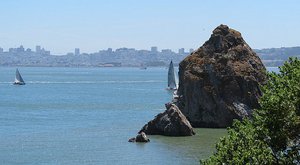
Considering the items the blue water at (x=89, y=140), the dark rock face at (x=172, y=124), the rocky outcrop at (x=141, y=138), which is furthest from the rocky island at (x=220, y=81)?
the rocky outcrop at (x=141, y=138)

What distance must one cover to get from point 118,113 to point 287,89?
7805 cm

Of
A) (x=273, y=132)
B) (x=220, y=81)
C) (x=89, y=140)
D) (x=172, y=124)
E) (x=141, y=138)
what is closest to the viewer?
(x=273, y=132)

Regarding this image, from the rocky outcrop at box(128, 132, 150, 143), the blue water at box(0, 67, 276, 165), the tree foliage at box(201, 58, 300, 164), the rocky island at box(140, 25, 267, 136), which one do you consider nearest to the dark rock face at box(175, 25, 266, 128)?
the rocky island at box(140, 25, 267, 136)

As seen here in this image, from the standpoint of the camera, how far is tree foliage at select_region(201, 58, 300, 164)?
27.7 m

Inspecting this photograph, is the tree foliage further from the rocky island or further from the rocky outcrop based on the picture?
the rocky island

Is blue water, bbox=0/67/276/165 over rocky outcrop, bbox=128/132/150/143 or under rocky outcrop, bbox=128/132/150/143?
under

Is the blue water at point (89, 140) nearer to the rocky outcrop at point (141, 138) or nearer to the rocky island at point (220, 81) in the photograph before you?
the rocky outcrop at point (141, 138)

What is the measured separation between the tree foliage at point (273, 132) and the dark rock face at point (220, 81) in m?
50.0

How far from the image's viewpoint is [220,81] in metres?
83.1

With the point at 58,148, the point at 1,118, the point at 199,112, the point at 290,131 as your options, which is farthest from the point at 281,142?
the point at 1,118

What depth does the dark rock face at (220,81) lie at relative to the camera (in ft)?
265

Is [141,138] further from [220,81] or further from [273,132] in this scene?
[273,132]

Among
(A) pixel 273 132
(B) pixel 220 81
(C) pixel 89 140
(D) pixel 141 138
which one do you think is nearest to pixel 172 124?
(D) pixel 141 138

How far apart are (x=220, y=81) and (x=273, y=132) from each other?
54905 mm
